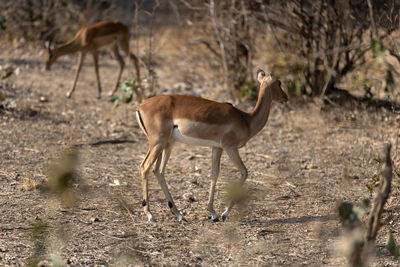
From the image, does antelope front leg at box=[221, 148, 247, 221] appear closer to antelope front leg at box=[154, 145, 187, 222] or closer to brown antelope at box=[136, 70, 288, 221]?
brown antelope at box=[136, 70, 288, 221]

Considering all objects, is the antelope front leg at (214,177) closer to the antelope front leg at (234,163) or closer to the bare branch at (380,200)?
the antelope front leg at (234,163)

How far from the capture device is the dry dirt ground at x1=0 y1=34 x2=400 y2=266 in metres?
4.23

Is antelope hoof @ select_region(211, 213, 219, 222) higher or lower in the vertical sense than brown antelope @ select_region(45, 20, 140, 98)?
lower

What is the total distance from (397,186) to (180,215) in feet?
6.60

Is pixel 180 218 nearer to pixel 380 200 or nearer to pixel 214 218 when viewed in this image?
pixel 214 218

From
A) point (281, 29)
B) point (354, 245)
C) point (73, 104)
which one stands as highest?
point (281, 29)

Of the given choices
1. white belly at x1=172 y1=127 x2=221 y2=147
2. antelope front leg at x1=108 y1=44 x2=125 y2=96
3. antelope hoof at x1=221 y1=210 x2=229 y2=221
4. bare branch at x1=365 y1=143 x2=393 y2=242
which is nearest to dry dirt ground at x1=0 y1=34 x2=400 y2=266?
antelope hoof at x1=221 y1=210 x2=229 y2=221

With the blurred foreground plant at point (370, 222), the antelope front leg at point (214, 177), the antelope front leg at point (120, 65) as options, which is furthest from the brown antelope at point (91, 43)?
the blurred foreground plant at point (370, 222)

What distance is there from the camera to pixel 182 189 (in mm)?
5730

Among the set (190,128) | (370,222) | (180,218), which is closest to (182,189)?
(180,218)

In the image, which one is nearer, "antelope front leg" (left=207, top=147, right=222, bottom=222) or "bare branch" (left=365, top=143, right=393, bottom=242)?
"bare branch" (left=365, top=143, right=393, bottom=242)

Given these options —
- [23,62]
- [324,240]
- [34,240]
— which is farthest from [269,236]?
[23,62]

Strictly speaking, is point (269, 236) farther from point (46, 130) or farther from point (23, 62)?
point (23, 62)

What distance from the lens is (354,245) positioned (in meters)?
3.14
